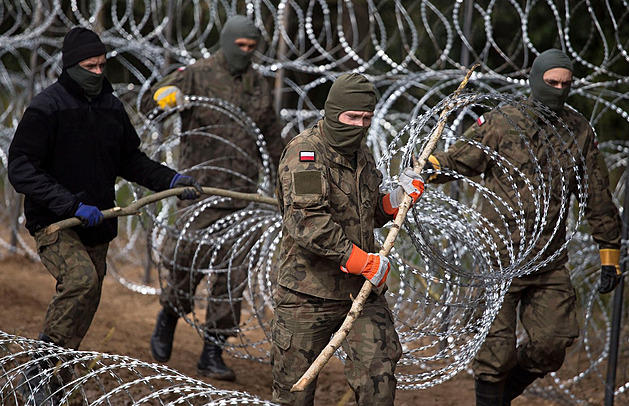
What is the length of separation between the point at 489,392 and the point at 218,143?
8.17 feet

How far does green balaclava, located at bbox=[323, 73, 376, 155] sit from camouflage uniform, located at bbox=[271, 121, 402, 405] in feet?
0.27

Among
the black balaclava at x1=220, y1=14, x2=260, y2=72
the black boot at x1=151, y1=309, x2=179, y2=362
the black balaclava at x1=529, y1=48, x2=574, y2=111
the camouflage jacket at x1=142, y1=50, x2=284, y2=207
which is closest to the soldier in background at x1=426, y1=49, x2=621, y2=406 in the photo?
the black balaclava at x1=529, y1=48, x2=574, y2=111

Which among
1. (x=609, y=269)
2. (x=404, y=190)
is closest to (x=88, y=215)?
(x=404, y=190)

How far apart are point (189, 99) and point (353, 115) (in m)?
2.21

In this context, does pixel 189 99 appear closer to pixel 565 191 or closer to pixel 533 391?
pixel 565 191

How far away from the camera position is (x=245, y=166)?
19.7ft

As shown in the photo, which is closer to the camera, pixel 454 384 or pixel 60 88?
pixel 60 88

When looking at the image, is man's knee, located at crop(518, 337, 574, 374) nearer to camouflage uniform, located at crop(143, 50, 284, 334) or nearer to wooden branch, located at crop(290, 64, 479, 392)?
wooden branch, located at crop(290, 64, 479, 392)

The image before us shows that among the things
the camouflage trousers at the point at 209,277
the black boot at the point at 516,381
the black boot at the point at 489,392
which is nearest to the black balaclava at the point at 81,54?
the camouflage trousers at the point at 209,277

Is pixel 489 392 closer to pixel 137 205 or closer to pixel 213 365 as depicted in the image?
pixel 213 365

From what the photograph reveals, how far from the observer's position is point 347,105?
375 centimetres

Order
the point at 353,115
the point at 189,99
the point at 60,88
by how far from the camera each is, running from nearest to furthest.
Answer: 1. the point at 353,115
2. the point at 60,88
3. the point at 189,99

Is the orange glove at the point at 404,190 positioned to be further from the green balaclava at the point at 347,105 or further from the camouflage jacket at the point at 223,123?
the camouflage jacket at the point at 223,123

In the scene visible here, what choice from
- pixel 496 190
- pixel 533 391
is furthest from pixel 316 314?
pixel 533 391
